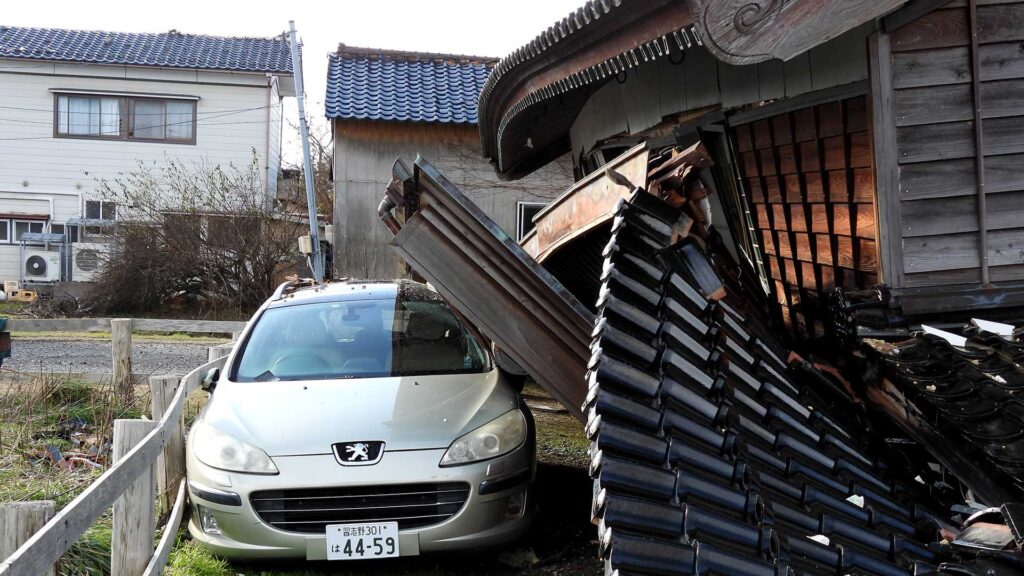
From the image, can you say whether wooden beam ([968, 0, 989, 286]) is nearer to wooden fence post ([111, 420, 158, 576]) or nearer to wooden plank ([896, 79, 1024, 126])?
wooden plank ([896, 79, 1024, 126])

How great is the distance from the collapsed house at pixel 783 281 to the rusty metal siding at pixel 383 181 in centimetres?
990

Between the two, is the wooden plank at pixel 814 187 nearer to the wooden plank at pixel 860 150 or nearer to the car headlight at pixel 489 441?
the wooden plank at pixel 860 150

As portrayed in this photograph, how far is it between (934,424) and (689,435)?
153 centimetres

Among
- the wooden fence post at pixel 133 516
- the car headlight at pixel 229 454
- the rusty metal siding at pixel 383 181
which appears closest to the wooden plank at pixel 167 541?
the wooden fence post at pixel 133 516

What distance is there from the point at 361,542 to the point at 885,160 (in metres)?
3.32

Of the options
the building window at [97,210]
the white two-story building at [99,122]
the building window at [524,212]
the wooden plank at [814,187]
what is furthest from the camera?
the white two-story building at [99,122]

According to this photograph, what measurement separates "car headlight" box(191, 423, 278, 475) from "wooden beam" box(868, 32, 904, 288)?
11.2 feet

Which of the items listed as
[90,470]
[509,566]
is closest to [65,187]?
[90,470]

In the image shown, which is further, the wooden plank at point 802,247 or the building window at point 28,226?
the building window at point 28,226

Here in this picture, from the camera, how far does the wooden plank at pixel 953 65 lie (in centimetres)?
416

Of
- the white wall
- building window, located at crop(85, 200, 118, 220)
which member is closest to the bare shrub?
building window, located at crop(85, 200, 118, 220)

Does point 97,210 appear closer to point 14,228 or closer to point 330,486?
point 14,228

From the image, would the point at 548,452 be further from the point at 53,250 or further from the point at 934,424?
the point at 53,250

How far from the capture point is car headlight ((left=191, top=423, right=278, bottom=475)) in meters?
4.73
